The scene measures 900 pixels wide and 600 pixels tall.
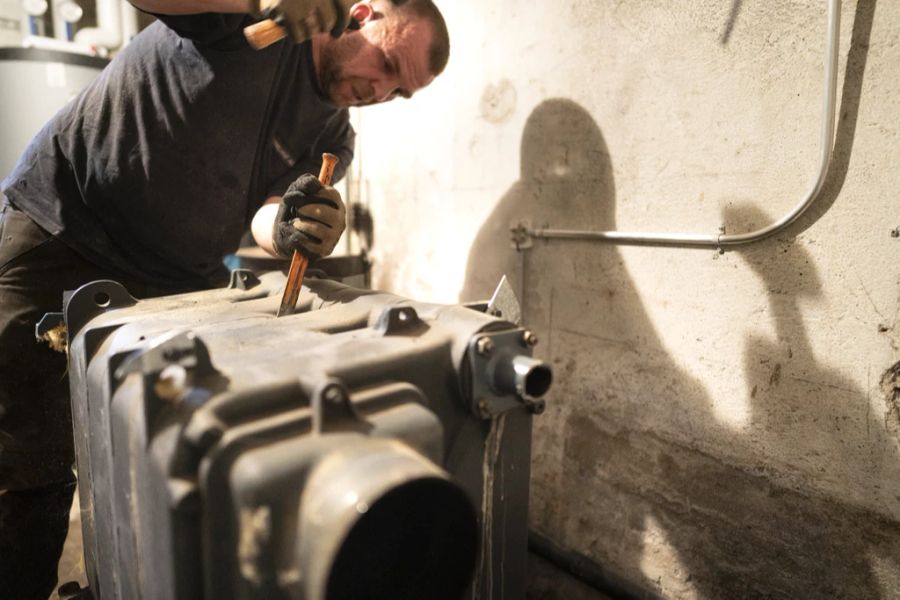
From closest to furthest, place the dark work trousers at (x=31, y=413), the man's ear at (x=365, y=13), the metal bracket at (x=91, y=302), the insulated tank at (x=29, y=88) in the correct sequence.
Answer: the metal bracket at (x=91, y=302)
the dark work trousers at (x=31, y=413)
the man's ear at (x=365, y=13)
the insulated tank at (x=29, y=88)

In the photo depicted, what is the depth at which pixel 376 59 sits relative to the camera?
1153 millimetres

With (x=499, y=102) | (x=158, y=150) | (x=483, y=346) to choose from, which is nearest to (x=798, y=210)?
(x=483, y=346)

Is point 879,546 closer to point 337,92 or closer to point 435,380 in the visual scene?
point 435,380


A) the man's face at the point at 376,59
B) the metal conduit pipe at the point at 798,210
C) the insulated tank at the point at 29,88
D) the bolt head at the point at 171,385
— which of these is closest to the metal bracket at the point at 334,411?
the bolt head at the point at 171,385

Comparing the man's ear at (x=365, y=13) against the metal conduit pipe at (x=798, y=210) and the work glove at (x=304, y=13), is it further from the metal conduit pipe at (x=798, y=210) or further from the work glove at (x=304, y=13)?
the metal conduit pipe at (x=798, y=210)

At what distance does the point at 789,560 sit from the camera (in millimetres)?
922

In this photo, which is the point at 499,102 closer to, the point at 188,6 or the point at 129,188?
the point at 188,6

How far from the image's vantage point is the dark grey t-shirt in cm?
104

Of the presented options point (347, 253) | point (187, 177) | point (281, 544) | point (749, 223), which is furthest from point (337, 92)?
point (281, 544)

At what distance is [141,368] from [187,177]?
719mm

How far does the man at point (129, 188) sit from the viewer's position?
1.03m

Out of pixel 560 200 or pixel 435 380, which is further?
pixel 560 200

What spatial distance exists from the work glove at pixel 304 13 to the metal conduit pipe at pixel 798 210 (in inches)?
A: 24.7

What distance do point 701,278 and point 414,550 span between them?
73cm
